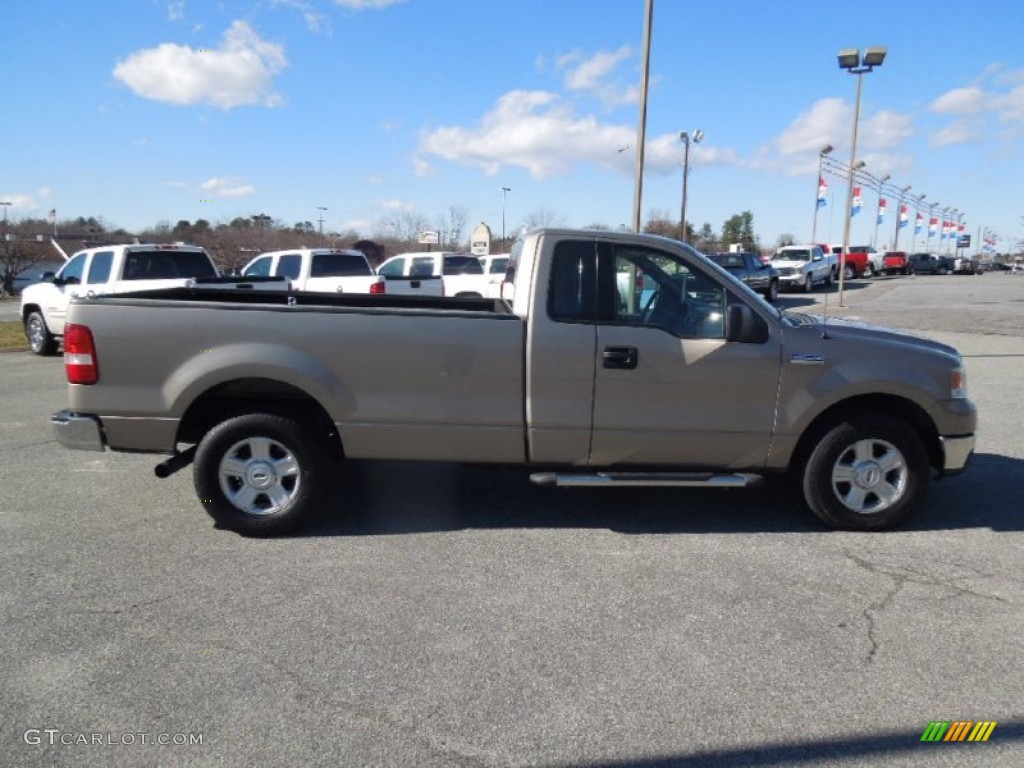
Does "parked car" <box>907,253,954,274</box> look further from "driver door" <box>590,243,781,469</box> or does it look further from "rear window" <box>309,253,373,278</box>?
"driver door" <box>590,243,781,469</box>

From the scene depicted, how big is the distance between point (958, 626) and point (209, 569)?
3.98 m

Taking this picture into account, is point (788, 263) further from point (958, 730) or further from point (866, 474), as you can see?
point (958, 730)

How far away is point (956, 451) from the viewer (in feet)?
16.1

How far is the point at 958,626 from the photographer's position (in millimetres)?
3674

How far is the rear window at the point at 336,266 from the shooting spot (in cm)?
1508

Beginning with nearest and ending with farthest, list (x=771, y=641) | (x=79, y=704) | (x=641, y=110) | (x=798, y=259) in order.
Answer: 1. (x=79, y=704)
2. (x=771, y=641)
3. (x=641, y=110)
4. (x=798, y=259)

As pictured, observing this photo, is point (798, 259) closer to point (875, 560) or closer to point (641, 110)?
point (641, 110)

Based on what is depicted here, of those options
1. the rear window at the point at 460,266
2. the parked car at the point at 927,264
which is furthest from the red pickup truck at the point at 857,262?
the rear window at the point at 460,266

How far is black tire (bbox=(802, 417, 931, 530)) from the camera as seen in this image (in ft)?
15.8

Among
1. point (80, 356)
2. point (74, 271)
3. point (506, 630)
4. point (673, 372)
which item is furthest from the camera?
point (74, 271)

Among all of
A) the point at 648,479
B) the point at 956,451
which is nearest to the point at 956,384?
the point at 956,451

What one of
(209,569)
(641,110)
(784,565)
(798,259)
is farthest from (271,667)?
(798,259)

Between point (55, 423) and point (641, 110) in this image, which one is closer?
point (55, 423)

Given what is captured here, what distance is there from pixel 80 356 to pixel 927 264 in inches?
2753
